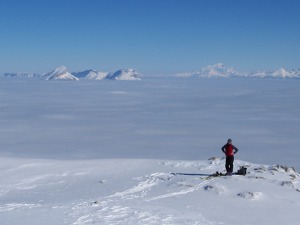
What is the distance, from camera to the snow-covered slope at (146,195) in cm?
1120

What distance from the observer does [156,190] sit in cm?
1449

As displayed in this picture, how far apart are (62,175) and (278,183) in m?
9.85

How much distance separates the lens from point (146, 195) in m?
13.8

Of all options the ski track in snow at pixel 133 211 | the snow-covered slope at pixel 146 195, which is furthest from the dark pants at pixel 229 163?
the ski track in snow at pixel 133 211

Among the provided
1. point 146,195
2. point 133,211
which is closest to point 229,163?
point 146,195

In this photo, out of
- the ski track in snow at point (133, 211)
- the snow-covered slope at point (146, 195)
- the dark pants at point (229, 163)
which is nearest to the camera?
the ski track in snow at point (133, 211)

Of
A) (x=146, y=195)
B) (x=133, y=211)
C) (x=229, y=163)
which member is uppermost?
(x=229, y=163)

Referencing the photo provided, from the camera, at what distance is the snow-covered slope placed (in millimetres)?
11203

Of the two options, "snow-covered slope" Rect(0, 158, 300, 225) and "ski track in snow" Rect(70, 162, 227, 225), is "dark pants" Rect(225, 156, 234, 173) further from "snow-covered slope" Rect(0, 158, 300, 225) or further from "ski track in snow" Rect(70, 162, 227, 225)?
"ski track in snow" Rect(70, 162, 227, 225)

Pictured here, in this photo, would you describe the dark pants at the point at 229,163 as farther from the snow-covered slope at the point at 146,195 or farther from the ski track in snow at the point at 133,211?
the ski track in snow at the point at 133,211

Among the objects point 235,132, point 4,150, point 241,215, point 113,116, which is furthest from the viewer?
point 113,116

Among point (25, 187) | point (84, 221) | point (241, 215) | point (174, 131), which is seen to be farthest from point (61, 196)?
point (174, 131)

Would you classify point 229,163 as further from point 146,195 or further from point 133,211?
point 133,211

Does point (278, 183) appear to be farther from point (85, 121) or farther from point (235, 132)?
Answer: point (85, 121)
